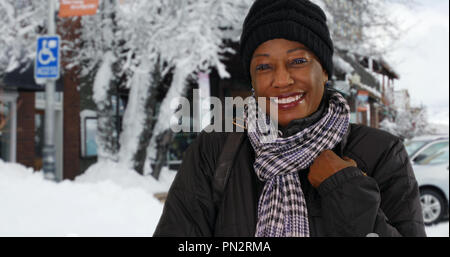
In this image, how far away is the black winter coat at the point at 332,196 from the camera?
1.44 meters

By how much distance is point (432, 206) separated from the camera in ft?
24.2

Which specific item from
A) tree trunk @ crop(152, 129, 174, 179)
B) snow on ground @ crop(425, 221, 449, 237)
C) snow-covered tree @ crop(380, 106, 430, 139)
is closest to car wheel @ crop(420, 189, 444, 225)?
snow on ground @ crop(425, 221, 449, 237)

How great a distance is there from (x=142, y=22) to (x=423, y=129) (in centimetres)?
2693

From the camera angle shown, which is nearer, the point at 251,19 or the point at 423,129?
the point at 251,19

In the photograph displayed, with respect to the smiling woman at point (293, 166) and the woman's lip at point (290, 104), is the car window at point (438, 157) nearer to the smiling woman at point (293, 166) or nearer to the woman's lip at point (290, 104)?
the smiling woman at point (293, 166)

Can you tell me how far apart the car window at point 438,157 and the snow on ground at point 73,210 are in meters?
1.16

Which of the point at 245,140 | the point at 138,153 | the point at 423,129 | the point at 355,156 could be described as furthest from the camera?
the point at 423,129

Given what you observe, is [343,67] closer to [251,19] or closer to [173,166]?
[173,166]

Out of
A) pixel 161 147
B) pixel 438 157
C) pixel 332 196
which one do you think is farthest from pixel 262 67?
pixel 161 147

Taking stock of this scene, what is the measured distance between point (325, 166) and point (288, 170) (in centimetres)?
17

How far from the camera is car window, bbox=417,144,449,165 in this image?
7.65 metres

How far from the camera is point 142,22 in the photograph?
8.45 meters
